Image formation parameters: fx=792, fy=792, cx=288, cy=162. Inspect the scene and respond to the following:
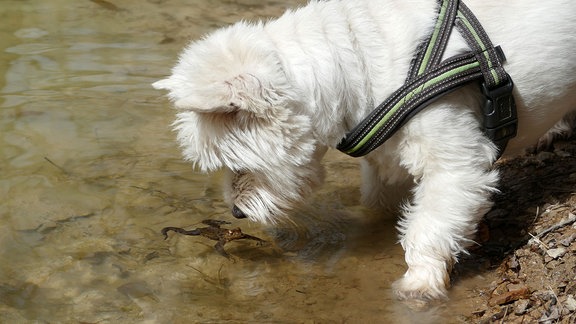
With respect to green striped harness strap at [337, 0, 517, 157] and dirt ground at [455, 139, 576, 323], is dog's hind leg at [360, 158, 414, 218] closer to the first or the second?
dirt ground at [455, 139, 576, 323]

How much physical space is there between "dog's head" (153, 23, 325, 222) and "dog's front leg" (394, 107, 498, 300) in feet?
1.89

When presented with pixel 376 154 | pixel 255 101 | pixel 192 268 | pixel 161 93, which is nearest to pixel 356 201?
pixel 376 154

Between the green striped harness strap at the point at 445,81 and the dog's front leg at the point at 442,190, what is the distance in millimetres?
100

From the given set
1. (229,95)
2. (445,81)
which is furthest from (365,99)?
(229,95)

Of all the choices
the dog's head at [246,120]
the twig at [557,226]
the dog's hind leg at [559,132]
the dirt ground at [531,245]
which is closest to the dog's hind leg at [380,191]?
the dirt ground at [531,245]

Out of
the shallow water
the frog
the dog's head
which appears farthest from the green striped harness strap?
the frog

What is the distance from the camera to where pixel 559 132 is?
5465 mm

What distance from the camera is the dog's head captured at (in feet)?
12.7

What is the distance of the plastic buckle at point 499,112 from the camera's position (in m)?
4.08

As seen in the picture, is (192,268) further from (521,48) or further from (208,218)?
(521,48)

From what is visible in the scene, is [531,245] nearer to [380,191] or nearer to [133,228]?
[380,191]

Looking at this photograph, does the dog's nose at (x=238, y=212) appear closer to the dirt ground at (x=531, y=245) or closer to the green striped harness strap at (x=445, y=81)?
the green striped harness strap at (x=445, y=81)

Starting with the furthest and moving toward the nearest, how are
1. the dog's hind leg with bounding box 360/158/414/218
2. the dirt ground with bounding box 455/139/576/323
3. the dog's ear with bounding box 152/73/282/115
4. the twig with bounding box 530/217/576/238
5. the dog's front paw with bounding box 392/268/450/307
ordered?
the dog's hind leg with bounding box 360/158/414/218 → the twig with bounding box 530/217/576/238 → the dog's front paw with bounding box 392/268/450/307 → the dirt ground with bounding box 455/139/576/323 → the dog's ear with bounding box 152/73/282/115

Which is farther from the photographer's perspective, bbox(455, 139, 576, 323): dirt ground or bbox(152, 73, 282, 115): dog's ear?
bbox(455, 139, 576, 323): dirt ground
